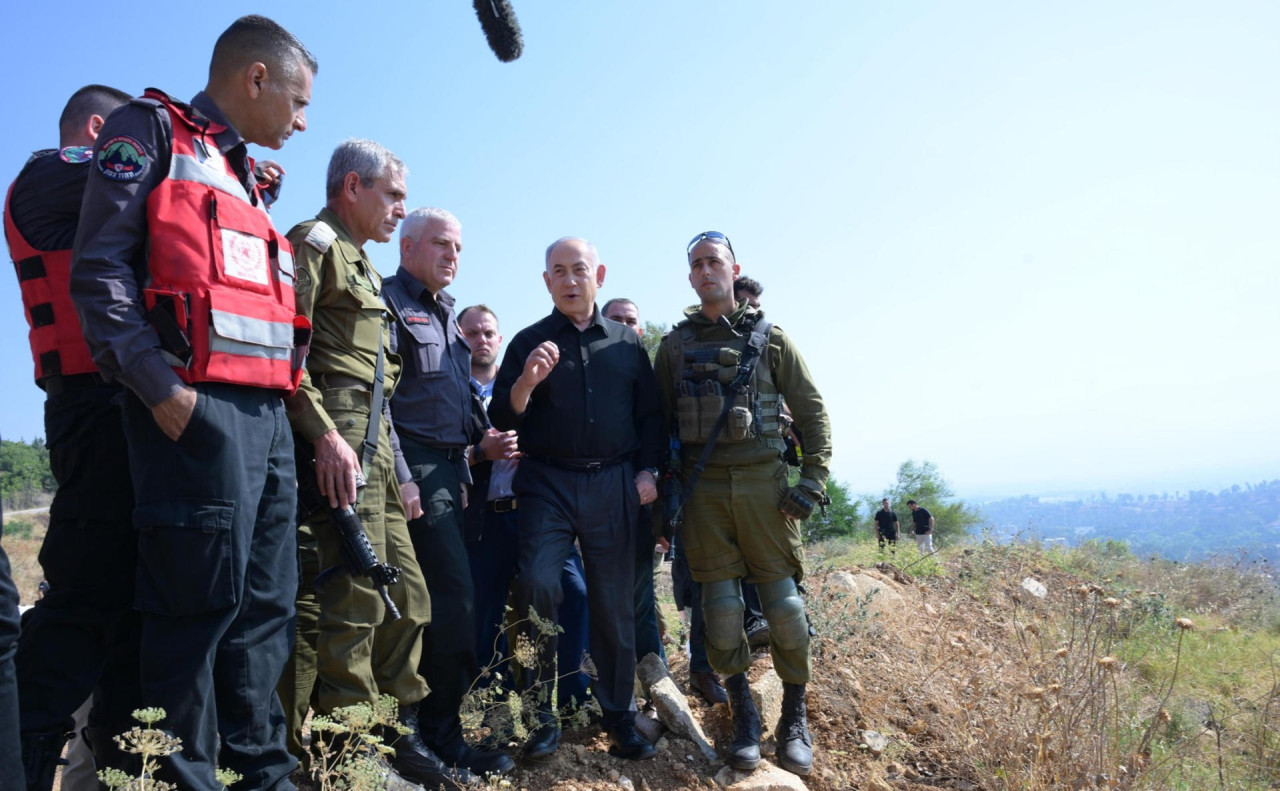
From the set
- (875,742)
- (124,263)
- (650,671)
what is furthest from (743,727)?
(124,263)

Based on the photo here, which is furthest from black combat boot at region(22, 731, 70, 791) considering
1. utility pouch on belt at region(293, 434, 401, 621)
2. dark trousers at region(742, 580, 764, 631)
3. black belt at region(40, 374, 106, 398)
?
dark trousers at region(742, 580, 764, 631)

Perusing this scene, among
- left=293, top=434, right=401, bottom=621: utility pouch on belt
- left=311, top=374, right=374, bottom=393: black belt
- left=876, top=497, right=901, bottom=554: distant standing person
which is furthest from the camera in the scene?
left=876, top=497, right=901, bottom=554: distant standing person

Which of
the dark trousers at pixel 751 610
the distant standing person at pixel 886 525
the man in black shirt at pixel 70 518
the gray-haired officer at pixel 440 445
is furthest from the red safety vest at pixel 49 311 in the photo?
the distant standing person at pixel 886 525

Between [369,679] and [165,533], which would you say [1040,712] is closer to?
[369,679]

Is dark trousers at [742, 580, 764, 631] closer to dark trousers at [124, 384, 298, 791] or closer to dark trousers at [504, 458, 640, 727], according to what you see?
dark trousers at [504, 458, 640, 727]

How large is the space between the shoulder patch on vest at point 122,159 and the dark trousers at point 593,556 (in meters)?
2.16

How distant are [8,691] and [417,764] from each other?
163cm

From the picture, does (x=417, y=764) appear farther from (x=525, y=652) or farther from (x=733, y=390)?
(x=733, y=390)

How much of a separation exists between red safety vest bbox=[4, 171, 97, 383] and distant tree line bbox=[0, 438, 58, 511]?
32.3 metres

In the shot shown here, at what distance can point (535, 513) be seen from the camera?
377 cm

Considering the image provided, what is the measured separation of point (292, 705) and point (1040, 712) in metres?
2.90

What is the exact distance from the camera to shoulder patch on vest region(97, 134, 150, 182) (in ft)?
7.14

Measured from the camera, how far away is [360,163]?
330cm

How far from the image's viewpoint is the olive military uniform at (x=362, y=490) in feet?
9.26
